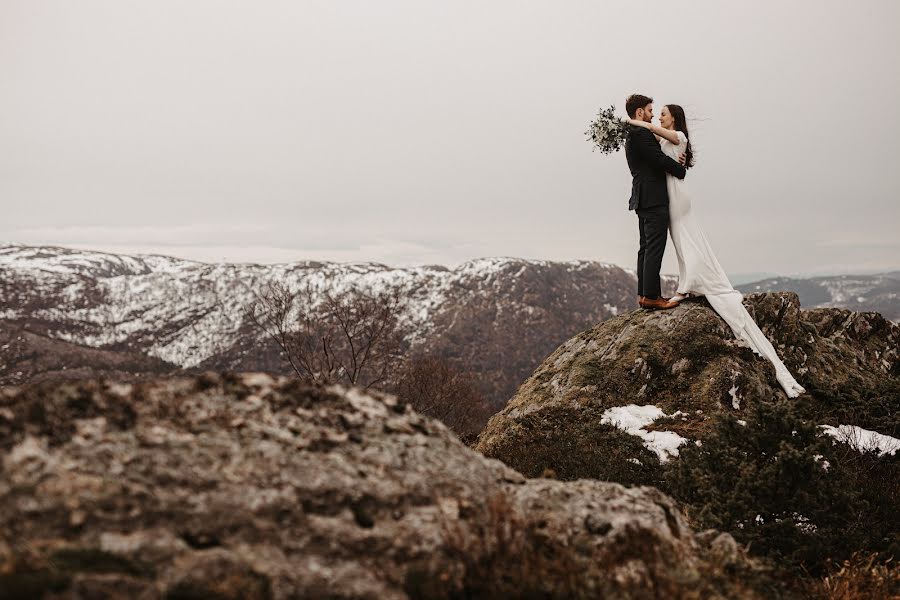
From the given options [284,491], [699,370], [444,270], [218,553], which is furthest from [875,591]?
[444,270]

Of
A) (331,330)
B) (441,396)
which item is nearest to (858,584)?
(331,330)

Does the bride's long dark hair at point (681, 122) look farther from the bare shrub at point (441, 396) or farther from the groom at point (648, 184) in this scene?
the bare shrub at point (441, 396)

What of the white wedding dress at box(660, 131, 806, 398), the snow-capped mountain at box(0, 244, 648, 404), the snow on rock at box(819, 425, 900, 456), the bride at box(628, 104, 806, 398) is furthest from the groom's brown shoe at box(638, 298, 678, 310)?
the snow-capped mountain at box(0, 244, 648, 404)

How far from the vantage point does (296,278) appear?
607 feet

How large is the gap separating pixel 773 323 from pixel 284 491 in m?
14.0

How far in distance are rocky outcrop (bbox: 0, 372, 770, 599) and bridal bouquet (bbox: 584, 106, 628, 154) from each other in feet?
30.6

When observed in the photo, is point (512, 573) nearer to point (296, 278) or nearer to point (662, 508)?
point (662, 508)

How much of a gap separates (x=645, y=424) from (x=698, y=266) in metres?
4.09

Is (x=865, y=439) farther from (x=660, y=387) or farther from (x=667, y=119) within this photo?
(x=667, y=119)

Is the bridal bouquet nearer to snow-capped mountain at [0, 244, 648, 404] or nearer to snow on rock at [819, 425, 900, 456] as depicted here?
snow on rock at [819, 425, 900, 456]

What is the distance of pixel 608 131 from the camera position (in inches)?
439

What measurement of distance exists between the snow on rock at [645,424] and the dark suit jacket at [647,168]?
4745 millimetres

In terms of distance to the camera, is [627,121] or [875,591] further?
[627,121]

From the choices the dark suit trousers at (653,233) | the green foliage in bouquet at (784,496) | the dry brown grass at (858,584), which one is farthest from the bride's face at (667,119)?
the dry brown grass at (858,584)
